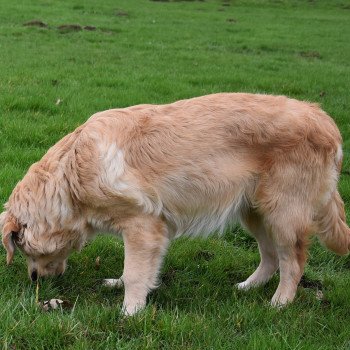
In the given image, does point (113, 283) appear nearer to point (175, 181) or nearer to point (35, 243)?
point (35, 243)

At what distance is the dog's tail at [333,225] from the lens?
4.83 meters

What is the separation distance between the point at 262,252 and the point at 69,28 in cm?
1618

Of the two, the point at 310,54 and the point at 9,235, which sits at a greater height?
the point at 9,235

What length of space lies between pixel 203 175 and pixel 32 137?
13.4ft

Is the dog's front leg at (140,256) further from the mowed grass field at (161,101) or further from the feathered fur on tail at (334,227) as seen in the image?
the feathered fur on tail at (334,227)

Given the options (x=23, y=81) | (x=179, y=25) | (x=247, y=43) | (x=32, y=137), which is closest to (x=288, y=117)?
(x=32, y=137)

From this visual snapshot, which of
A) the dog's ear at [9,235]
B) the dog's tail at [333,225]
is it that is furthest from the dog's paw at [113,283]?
the dog's tail at [333,225]

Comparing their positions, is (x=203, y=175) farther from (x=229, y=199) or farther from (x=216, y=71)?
(x=216, y=71)

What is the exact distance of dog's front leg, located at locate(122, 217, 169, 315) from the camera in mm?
4352

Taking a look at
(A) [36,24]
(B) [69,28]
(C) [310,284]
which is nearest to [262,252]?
(C) [310,284]

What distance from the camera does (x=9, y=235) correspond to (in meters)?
4.55

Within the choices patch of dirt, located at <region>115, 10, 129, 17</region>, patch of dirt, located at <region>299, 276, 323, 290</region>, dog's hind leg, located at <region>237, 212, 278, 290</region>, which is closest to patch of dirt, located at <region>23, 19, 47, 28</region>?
patch of dirt, located at <region>115, 10, 129, 17</region>

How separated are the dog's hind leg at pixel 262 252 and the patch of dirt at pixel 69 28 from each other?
15.6m

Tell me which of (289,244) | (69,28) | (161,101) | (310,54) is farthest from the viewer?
(69,28)
